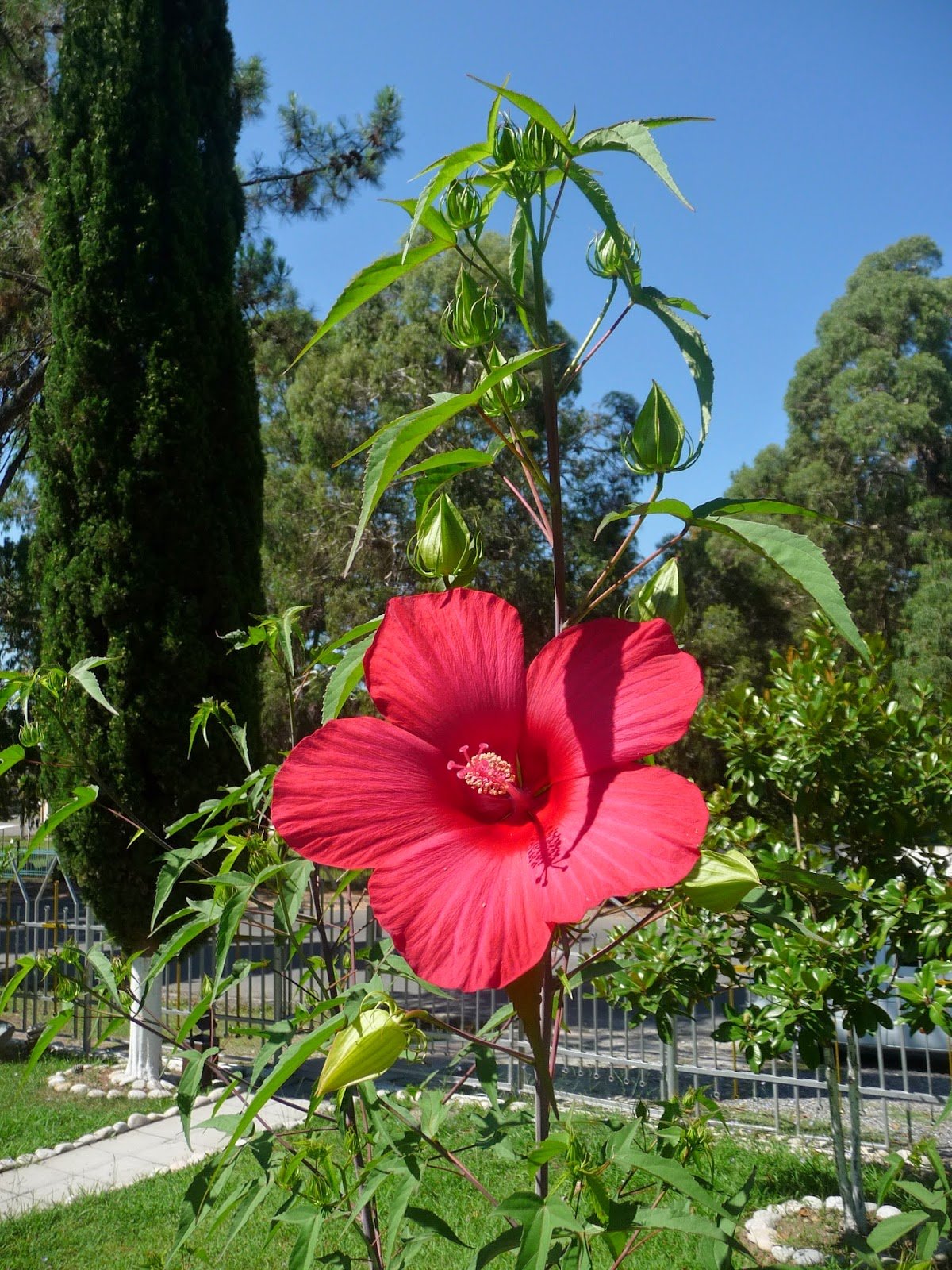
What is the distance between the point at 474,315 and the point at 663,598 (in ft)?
0.92

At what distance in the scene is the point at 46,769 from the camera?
544 centimetres

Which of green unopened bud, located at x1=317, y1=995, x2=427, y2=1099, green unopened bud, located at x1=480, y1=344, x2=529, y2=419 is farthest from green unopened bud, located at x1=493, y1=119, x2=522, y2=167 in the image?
green unopened bud, located at x1=317, y1=995, x2=427, y2=1099

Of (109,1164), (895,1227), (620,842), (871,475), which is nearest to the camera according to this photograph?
(620,842)

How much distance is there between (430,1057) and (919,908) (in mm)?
4851

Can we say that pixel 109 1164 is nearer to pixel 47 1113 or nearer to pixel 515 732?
pixel 47 1113

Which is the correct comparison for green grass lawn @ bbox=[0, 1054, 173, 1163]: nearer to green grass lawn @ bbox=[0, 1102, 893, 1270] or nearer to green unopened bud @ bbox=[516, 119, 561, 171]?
green grass lawn @ bbox=[0, 1102, 893, 1270]

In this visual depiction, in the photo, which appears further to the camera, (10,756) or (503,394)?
(10,756)

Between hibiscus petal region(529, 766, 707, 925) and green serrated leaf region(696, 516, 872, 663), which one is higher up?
green serrated leaf region(696, 516, 872, 663)

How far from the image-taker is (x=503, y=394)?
0.81 m

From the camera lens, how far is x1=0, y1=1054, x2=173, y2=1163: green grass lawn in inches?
190

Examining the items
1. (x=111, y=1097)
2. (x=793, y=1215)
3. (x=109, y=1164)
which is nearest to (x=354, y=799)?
(x=793, y=1215)

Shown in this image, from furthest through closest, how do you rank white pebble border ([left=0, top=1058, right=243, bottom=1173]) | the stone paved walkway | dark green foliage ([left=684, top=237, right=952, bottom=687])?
dark green foliage ([left=684, top=237, right=952, bottom=687]) < white pebble border ([left=0, top=1058, right=243, bottom=1173]) < the stone paved walkway

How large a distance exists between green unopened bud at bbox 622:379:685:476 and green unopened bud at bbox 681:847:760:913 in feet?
0.99

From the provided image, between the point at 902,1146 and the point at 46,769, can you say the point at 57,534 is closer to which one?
the point at 46,769
